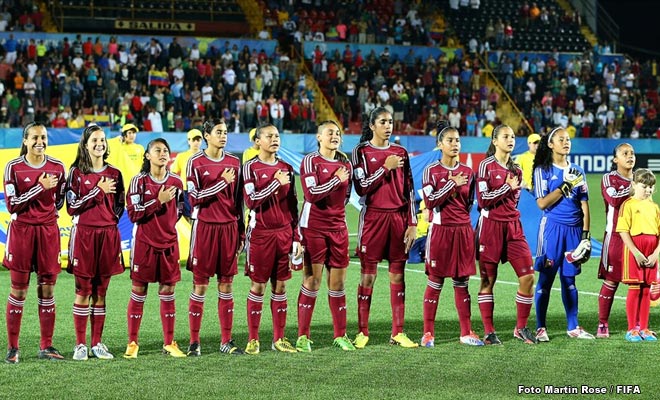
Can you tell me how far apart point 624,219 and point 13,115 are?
77.1 feet

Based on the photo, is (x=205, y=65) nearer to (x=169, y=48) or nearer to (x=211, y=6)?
(x=169, y=48)

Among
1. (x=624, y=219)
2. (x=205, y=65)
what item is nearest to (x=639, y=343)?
(x=624, y=219)

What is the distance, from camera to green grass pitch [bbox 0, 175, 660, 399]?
7570mm

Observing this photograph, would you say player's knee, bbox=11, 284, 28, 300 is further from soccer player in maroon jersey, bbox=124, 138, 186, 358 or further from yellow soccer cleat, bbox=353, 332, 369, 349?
yellow soccer cleat, bbox=353, 332, 369, 349

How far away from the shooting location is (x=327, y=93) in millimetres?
36656

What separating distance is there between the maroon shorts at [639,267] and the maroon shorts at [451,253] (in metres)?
1.42

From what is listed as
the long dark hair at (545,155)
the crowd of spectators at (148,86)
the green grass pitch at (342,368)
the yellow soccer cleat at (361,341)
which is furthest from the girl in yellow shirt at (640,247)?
the crowd of spectators at (148,86)

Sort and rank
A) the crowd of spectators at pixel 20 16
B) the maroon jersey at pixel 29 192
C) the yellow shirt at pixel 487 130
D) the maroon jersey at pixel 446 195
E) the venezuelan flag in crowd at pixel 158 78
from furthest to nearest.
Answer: the yellow shirt at pixel 487 130
the crowd of spectators at pixel 20 16
the venezuelan flag in crowd at pixel 158 78
the maroon jersey at pixel 446 195
the maroon jersey at pixel 29 192

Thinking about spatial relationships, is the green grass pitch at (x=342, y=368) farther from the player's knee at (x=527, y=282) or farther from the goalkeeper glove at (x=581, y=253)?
the goalkeeper glove at (x=581, y=253)

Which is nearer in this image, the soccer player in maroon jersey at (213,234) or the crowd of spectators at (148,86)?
the soccer player in maroon jersey at (213,234)

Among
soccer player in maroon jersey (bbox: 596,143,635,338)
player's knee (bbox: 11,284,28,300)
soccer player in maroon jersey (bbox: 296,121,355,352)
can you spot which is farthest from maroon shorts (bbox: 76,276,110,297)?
soccer player in maroon jersey (bbox: 596,143,635,338)

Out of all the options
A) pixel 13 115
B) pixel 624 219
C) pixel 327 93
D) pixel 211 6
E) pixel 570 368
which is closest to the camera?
pixel 570 368

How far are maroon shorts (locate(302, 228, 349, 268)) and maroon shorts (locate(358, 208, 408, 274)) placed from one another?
273 mm

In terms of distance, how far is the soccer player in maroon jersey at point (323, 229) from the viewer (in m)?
9.20
